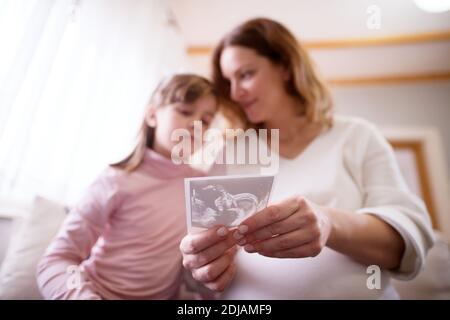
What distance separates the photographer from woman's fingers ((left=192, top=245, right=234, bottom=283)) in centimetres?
45

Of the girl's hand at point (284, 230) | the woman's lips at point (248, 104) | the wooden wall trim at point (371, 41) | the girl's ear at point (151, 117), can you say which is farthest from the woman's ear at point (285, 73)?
the wooden wall trim at point (371, 41)

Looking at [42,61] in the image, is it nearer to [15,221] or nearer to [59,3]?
[59,3]

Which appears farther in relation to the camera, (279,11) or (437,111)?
(437,111)

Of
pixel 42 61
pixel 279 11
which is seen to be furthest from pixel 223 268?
pixel 279 11

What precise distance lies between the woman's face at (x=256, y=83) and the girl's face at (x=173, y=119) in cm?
12

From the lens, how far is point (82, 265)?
0.61 metres

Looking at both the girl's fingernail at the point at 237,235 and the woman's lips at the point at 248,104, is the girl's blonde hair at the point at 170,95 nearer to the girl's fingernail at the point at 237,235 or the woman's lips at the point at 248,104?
the woman's lips at the point at 248,104

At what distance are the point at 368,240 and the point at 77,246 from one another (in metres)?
0.57

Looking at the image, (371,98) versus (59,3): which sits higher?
(371,98)

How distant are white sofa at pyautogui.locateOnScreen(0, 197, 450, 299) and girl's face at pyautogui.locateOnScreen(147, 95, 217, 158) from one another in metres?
0.28

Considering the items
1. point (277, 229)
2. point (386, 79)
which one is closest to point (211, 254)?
point (277, 229)

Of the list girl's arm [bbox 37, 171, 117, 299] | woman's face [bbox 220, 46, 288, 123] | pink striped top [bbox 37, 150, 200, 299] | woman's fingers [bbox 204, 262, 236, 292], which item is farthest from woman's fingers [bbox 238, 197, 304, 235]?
woman's face [bbox 220, 46, 288, 123]

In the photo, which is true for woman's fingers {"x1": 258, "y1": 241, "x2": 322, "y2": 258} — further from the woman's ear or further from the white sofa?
the woman's ear

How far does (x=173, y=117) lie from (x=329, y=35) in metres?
1.03
